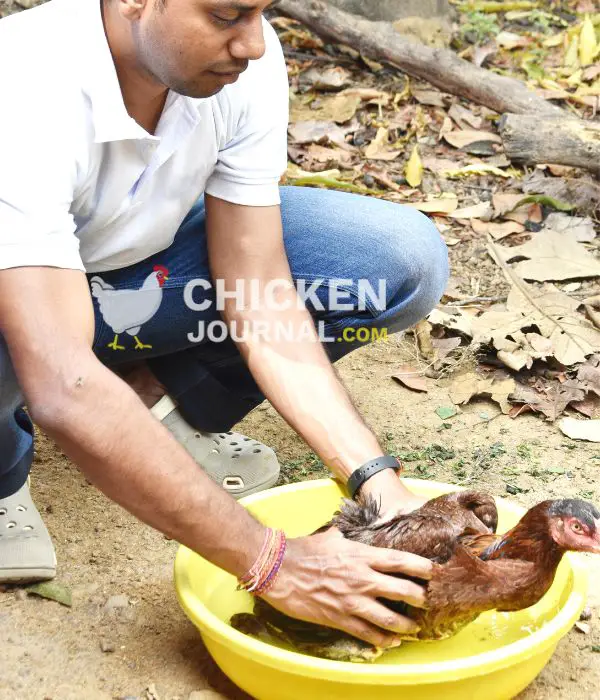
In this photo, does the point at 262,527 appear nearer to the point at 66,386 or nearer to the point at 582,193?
the point at 66,386

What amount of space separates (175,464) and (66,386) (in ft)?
0.85

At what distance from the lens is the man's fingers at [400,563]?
6.72 ft

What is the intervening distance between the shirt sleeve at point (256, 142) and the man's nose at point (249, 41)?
0.49 metres

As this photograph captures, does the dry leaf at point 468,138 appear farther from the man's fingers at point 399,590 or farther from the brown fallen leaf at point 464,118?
the man's fingers at point 399,590

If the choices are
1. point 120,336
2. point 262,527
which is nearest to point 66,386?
point 262,527

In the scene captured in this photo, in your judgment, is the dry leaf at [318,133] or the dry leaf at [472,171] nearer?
the dry leaf at [472,171]

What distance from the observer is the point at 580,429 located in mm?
3447

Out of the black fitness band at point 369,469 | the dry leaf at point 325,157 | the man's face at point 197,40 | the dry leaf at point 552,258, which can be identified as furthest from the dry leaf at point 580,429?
the dry leaf at point 325,157

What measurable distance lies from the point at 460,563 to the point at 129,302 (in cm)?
124

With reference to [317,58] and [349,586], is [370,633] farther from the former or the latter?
[317,58]

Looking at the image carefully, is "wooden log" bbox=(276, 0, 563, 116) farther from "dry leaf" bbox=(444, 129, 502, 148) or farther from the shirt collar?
the shirt collar

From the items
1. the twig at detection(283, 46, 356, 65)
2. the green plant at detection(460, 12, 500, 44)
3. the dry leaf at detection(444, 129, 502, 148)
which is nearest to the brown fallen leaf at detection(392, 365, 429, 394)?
the dry leaf at detection(444, 129, 502, 148)

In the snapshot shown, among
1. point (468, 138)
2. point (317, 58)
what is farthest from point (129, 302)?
point (317, 58)

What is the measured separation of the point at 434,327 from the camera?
160 inches
